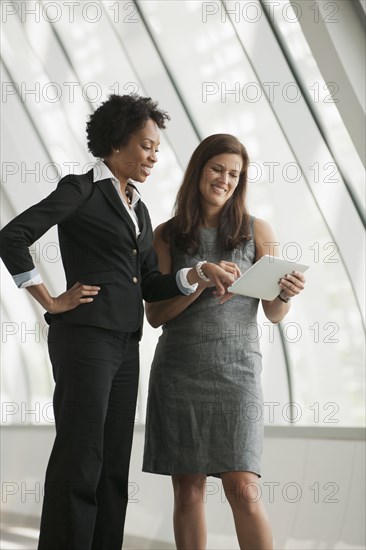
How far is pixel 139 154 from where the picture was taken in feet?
9.93

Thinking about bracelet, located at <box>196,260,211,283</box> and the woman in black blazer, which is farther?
bracelet, located at <box>196,260,211,283</box>

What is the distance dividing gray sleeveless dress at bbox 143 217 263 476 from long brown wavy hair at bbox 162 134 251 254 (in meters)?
0.08

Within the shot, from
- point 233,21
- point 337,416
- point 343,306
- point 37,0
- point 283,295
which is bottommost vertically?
point 337,416

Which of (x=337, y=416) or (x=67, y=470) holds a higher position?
(x=67, y=470)

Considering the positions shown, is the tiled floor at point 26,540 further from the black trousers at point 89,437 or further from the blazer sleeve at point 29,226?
the blazer sleeve at point 29,226

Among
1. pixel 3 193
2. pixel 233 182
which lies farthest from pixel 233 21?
pixel 3 193

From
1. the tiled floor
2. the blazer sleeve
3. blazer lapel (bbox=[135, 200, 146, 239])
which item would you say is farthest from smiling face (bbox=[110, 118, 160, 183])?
the tiled floor

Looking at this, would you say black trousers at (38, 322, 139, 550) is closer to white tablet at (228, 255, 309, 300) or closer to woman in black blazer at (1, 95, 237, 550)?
woman in black blazer at (1, 95, 237, 550)

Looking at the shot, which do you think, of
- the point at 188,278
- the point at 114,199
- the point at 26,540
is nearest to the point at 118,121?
the point at 114,199

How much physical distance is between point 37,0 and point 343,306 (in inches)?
141

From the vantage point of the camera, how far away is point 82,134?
8.18 m

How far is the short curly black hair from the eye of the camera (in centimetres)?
305

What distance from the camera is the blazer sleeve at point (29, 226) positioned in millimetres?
2807

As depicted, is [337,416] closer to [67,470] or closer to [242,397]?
[242,397]
